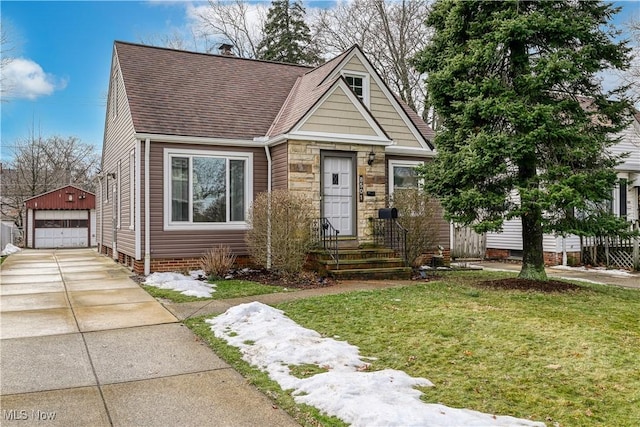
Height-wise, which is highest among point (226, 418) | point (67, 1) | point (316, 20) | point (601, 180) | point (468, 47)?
point (316, 20)

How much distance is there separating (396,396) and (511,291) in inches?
231

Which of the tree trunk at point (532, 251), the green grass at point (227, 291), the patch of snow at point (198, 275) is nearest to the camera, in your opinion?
the green grass at point (227, 291)

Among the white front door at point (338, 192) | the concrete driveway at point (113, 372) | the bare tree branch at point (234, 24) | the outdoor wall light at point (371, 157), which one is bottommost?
the concrete driveway at point (113, 372)

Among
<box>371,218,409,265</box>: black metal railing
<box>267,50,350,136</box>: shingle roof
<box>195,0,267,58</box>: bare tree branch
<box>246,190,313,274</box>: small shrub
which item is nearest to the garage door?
<box>195,0,267,58</box>: bare tree branch

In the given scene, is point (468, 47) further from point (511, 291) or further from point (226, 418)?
point (226, 418)

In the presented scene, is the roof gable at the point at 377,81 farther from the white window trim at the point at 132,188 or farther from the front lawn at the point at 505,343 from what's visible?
the front lawn at the point at 505,343

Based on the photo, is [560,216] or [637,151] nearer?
[560,216]

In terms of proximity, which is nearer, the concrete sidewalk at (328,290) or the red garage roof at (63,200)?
the concrete sidewalk at (328,290)

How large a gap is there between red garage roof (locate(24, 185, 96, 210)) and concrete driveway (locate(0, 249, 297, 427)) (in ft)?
68.9

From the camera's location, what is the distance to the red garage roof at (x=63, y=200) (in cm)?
2650

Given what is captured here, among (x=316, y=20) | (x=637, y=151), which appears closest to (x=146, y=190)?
(x=637, y=151)

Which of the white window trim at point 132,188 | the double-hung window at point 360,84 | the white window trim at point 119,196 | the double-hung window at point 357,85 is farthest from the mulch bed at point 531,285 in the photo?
the white window trim at point 119,196

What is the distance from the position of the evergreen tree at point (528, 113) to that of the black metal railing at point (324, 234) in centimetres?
266

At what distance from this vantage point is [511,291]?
8.86m
